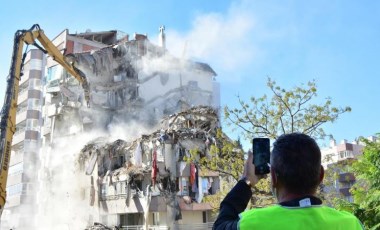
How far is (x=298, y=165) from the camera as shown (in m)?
2.08

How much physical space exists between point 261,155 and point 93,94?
1842 inches

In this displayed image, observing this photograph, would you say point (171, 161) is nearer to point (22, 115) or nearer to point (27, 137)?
point (27, 137)

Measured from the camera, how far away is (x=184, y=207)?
108ft

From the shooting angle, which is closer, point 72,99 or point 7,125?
point 7,125

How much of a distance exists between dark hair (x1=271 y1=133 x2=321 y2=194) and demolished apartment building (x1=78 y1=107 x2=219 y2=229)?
2966 centimetres

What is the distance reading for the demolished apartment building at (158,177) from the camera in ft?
109

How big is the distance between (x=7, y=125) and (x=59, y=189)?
29.3m

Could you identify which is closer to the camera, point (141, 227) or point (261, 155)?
point (261, 155)

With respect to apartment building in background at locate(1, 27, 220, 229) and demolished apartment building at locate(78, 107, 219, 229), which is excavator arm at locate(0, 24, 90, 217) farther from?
apartment building in background at locate(1, 27, 220, 229)

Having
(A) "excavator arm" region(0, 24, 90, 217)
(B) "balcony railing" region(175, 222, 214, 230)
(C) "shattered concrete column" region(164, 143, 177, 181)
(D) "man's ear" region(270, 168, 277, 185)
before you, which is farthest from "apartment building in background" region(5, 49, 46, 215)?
(D) "man's ear" region(270, 168, 277, 185)

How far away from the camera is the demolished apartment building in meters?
33.3

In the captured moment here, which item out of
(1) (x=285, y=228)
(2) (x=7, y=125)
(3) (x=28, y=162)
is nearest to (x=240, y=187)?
(1) (x=285, y=228)

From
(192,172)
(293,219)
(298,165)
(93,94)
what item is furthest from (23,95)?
(293,219)

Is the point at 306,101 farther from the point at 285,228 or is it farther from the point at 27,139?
the point at 27,139
